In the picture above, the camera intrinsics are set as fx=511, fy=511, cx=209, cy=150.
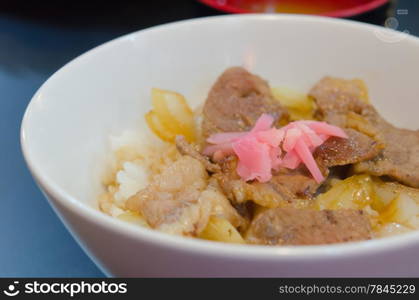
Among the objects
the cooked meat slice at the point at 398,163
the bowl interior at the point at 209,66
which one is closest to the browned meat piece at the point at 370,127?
the cooked meat slice at the point at 398,163

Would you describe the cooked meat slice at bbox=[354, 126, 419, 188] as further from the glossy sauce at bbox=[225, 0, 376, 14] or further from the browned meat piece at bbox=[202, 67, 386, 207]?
the glossy sauce at bbox=[225, 0, 376, 14]

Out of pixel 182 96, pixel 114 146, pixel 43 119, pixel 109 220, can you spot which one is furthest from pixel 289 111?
pixel 109 220

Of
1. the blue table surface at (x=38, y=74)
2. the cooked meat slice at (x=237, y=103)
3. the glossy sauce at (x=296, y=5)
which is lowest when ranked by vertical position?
the blue table surface at (x=38, y=74)

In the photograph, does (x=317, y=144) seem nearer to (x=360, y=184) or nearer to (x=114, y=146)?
(x=360, y=184)

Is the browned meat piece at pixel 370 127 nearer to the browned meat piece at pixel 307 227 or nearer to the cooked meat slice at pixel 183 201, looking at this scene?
the browned meat piece at pixel 307 227

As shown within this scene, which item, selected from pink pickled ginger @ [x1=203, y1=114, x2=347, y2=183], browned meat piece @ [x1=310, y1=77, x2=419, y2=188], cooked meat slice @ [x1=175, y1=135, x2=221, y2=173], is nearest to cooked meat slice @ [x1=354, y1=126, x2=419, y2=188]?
browned meat piece @ [x1=310, y1=77, x2=419, y2=188]

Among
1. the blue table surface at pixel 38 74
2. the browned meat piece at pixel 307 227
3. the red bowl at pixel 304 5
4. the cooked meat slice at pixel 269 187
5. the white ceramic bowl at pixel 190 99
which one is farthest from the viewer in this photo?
the red bowl at pixel 304 5
